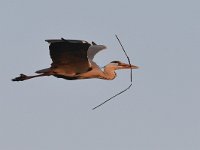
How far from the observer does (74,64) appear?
69.3 feet

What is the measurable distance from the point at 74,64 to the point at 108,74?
1934mm

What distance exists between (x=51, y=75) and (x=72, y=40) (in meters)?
2.46

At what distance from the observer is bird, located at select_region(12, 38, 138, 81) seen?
19.6 meters

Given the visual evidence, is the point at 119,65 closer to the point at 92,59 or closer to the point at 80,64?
the point at 92,59

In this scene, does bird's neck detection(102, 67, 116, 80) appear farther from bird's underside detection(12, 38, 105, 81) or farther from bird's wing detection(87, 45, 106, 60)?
bird's wing detection(87, 45, 106, 60)

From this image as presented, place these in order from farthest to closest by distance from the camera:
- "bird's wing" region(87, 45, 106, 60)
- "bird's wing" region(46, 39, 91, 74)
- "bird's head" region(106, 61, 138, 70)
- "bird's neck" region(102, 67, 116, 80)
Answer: "bird's wing" region(87, 45, 106, 60) < "bird's head" region(106, 61, 138, 70) < "bird's neck" region(102, 67, 116, 80) < "bird's wing" region(46, 39, 91, 74)

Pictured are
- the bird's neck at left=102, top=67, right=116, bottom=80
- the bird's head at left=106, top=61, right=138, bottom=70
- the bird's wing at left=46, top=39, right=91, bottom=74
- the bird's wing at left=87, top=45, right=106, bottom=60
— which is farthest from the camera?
the bird's wing at left=87, top=45, right=106, bottom=60

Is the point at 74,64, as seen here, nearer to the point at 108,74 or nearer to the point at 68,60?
the point at 68,60

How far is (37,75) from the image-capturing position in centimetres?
2183

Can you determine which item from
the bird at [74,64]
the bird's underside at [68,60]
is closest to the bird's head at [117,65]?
the bird at [74,64]

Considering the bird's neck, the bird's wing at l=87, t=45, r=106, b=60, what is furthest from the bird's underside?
the bird's wing at l=87, t=45, r=106, b=60

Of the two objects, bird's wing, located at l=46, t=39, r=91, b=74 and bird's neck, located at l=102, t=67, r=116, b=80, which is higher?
bird's wing, located at l=46, t=39, r=91, b=74

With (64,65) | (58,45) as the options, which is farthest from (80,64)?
(58,45)

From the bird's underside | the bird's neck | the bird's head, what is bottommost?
the bird's neck
